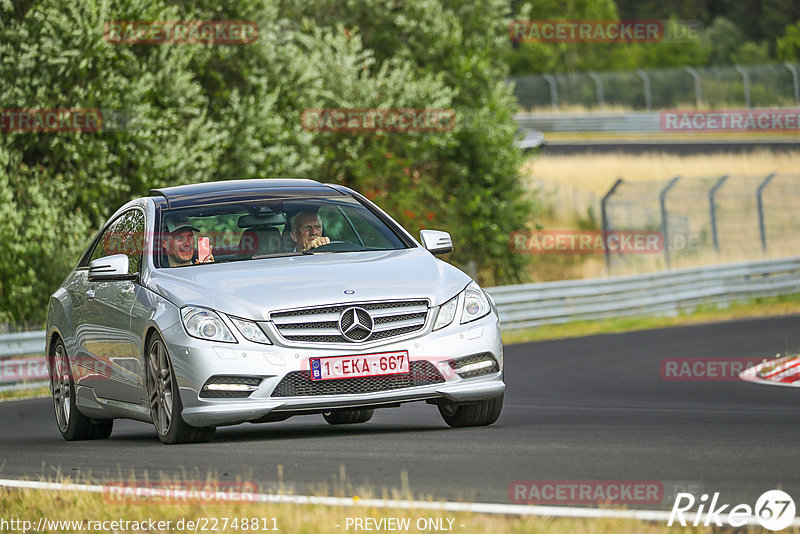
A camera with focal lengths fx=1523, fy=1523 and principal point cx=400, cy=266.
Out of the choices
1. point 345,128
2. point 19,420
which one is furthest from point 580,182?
point 19,420

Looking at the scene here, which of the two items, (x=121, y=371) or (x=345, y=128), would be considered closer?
(x=121, y=371)

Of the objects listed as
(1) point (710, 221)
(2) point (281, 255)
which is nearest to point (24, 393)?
(2) point (281, 255)

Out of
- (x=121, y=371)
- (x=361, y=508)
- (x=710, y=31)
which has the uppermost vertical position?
(x=361, y=508)

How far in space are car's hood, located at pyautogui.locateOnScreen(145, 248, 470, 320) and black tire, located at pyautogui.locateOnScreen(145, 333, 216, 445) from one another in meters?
0.36

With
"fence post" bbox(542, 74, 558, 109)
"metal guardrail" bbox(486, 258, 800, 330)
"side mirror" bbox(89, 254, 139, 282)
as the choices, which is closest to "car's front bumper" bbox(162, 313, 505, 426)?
"side mirror" bbox(89, 254, 139, 282)

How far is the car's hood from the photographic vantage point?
8742mm

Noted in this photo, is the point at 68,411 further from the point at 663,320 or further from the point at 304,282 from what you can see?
the point at 663,320

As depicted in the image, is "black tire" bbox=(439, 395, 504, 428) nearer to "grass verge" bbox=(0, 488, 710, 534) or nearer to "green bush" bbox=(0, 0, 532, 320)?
"grass verge" bbox=(0, 488, 710, 534)

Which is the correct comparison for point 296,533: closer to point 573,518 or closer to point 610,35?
point 573,518

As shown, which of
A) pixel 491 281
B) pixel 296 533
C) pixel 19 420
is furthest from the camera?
pixel 491 281

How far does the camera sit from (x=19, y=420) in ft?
45.3

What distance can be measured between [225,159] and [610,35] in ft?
168

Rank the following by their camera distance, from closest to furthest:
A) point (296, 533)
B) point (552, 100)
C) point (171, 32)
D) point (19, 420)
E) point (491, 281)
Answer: point (296, 533)
point (19, 420)
point (171, 32)
point (491, 281)
point (552, 100)

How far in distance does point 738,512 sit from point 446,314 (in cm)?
347
